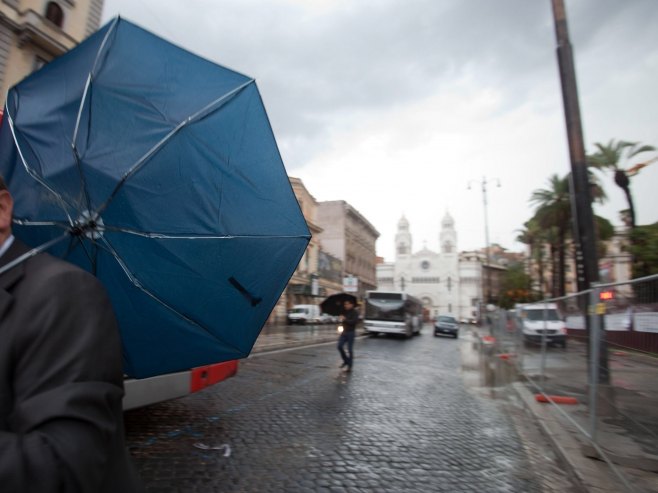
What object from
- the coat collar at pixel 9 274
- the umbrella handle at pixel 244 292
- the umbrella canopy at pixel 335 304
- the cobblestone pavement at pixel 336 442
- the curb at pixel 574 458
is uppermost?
the umbrella canopy at pixel 335 304

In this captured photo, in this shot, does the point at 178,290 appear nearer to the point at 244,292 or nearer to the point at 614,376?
the point at 244,292

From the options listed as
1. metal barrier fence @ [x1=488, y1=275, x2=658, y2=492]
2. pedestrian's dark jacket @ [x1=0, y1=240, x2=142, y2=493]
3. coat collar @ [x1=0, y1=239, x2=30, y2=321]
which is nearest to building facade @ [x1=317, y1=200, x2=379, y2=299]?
metal barrier fence @ [x1=488, y1=275, x2=658, y2=492]

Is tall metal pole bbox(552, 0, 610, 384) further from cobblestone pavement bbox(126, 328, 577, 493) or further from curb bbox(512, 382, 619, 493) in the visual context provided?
cobblestone pavement bbox(126, 328, 577, 493)

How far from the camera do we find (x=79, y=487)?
0.86m

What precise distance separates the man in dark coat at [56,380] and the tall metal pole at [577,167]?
6.76m

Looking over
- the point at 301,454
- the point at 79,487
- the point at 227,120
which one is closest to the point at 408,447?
the point at 301,454

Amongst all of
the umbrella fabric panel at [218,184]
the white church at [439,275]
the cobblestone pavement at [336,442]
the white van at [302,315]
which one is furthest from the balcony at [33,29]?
the white church at [439,275]

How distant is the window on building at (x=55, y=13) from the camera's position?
19.7 metres

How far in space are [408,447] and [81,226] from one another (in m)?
4.27

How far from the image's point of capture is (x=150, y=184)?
1.99 m

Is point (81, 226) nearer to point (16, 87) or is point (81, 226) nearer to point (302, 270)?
point (16, 87)

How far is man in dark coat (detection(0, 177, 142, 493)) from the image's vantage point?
2.71 ft

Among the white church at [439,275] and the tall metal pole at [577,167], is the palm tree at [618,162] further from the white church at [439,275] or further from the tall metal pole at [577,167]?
the white church at [439,275]

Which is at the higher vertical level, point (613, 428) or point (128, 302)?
point (128, 302)
